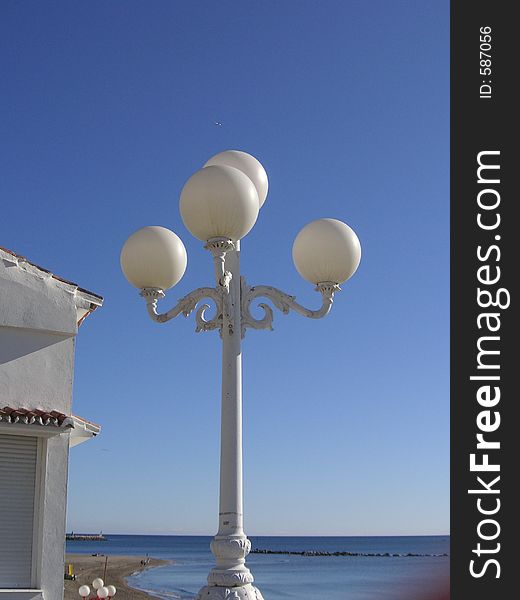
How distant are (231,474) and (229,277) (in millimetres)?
1465

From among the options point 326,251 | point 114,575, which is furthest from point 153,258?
point 114,575

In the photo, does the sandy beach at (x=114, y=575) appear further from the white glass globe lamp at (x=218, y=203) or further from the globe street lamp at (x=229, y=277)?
the white glass globe lamp at (x=218, y=203)

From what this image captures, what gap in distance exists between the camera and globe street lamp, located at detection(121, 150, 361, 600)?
21.0 ft

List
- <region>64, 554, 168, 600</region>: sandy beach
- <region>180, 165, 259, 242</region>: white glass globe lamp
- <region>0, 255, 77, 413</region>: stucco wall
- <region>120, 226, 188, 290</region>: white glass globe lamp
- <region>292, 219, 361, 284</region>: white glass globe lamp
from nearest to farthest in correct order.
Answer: <region>180, 165, 259, 242</region>: white glass globe lamp
<region>292, 219, 361, 284</region>: white glass globe lamp
<region>120, 226, 188, 290</region>: white glass globe lamp
<region>0, 255, 77, 413</region>: stucco wall
<region>64, 554, 168, 600</region>: sandy beach

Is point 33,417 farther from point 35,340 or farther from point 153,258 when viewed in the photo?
point 153,258

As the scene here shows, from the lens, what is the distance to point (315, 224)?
23.2ft

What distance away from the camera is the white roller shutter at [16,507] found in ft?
26.9

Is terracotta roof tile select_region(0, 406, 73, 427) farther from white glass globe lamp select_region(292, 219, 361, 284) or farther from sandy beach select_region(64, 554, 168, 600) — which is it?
sandy beach select_region(64, 554, 168, 600)

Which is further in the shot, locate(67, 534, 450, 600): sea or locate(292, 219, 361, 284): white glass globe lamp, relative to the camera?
locate(67, 534, 450, 600): sea

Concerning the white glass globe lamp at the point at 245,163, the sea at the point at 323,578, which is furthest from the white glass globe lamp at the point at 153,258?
the sea at the point at 323,578

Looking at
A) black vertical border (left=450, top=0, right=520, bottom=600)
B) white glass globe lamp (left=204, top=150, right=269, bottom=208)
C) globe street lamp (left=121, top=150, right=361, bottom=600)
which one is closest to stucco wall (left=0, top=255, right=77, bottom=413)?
globe street lamp (left=121, top=150, right=361, bottom=600)

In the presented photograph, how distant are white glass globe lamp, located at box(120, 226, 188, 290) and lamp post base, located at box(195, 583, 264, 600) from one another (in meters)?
2.42

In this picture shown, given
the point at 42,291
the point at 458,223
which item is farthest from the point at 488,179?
the point at 42,291

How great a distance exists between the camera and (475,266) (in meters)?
6.51
